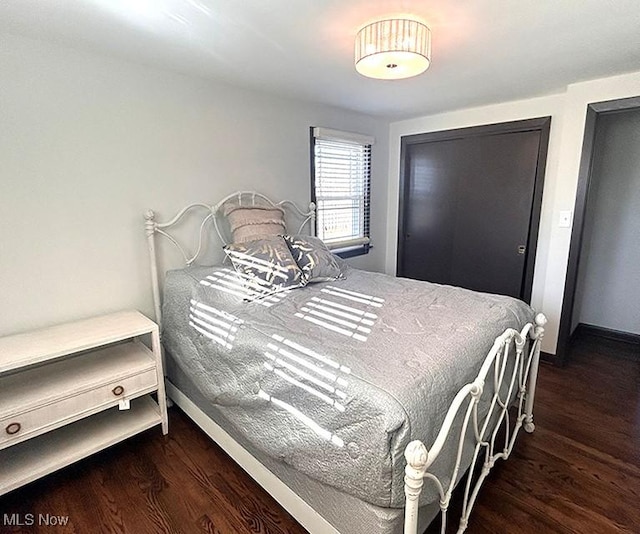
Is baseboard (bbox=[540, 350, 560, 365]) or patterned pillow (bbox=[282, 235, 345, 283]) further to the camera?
baseboard (bbox=[540, 350, 560, 365])

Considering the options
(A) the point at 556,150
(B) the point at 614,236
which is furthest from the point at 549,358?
(A) the point at 556,150

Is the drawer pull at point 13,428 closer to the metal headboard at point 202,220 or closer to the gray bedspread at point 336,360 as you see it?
the gray bedspread at point 336,360

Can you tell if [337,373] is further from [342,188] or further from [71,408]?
[342,188]

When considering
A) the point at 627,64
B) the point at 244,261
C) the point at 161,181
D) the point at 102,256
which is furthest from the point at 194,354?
the point at 627,64

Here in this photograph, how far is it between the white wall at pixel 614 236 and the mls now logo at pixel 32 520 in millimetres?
3940

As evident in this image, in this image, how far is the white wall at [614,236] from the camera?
3.09 metres

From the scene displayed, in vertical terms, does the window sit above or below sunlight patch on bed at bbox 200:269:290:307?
above

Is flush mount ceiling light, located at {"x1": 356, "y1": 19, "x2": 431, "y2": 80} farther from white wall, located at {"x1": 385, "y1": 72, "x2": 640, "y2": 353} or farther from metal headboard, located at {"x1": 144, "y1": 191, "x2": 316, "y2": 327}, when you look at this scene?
white wall, located at {"x1": 385, "y1": 72, "x2": 640, "y2": 353}

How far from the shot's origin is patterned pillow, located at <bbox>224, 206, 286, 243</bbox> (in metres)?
2.49

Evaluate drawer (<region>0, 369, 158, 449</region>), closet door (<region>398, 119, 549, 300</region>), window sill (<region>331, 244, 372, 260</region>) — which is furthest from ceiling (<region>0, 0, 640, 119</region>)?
drawer (<region>0, 369, 158, 449</region>)

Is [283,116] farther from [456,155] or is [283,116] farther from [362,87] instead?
[456,155]

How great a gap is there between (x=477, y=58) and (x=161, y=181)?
208 cm

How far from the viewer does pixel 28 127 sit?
69.7 inches

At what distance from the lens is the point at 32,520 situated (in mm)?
1543
